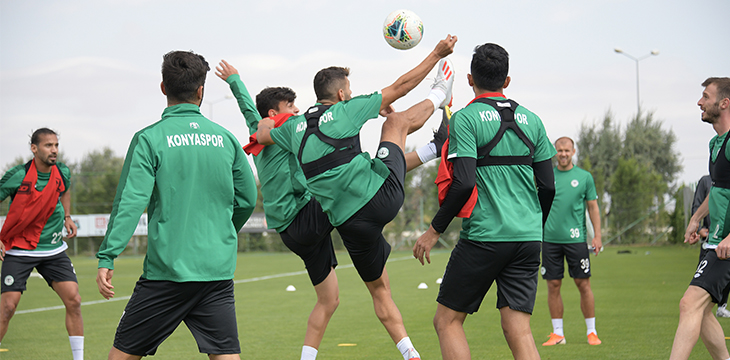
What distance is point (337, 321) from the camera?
10047 mm

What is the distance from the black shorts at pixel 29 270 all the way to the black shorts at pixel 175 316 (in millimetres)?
3615

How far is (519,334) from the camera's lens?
4254 mm

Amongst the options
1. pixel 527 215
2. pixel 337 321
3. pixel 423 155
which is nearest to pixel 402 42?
pixel 423 155

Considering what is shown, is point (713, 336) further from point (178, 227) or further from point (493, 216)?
point (178, 227)

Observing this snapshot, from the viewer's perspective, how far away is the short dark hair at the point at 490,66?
172 inches

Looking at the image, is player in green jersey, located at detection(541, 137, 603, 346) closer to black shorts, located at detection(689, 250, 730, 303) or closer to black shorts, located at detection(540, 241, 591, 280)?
black shorts, located at detection(540, 241, 591, 280)

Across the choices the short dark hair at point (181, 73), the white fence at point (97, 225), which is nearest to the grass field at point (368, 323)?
the short dark hair at point (181, 73)

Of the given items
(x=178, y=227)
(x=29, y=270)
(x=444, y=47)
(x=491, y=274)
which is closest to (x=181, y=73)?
(x=178, y=227)

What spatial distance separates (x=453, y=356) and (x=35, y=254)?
4.95 m

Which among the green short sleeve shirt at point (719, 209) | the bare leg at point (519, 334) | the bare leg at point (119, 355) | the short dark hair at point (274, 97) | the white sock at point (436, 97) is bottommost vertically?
the bare leg at point (519, 334)

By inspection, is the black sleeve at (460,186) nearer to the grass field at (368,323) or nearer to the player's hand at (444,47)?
the player's hand at (444,47)

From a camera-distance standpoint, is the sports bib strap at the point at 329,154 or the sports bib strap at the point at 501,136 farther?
the sports bib strap at the point at 329,154

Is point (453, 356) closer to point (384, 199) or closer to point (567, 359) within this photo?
point (384, 199)

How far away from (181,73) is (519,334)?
8.73 ft
